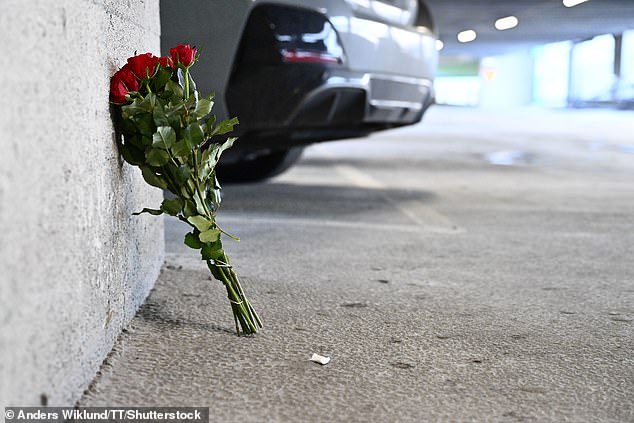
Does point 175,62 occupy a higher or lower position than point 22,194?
higher

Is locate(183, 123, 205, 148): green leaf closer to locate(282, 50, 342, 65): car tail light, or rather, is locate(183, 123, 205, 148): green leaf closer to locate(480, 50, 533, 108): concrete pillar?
locate(282, 50, 342, 65): car tail light

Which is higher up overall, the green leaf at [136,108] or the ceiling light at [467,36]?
the ceiling light at [467,36]

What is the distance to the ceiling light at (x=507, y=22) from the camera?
29.1 m

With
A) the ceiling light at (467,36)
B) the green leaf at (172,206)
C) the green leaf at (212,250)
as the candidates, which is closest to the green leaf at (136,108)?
the green leaf at (172,206)

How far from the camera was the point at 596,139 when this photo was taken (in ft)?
35.8

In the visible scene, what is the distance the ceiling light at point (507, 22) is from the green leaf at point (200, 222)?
2872 centimetres

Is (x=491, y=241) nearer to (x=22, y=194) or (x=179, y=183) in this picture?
(x=179, y=183)

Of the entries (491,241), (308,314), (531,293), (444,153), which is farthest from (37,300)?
(444,153)

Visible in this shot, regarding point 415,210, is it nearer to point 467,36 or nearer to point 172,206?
point 172,206

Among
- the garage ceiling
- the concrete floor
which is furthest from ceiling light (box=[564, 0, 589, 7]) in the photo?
the concrete floor

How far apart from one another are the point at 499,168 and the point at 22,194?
571 centimetres

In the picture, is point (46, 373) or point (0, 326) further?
point (46, 373)

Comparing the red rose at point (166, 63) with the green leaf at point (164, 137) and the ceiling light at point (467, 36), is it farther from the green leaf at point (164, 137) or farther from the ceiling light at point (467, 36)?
the ceiling light at point (467, 36)

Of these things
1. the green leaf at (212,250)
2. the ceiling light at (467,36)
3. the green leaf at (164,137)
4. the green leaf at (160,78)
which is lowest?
the green leaf at (212,250)
